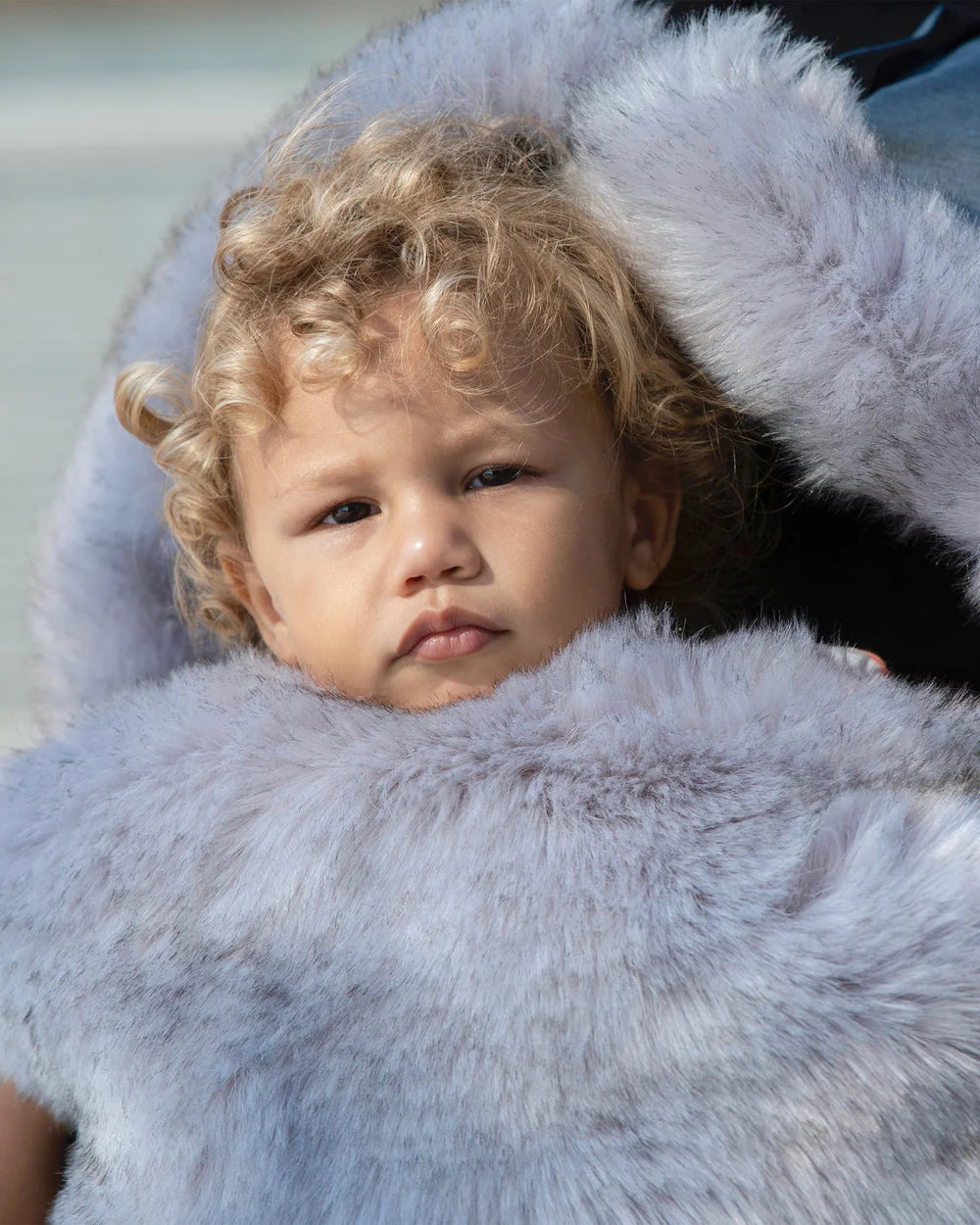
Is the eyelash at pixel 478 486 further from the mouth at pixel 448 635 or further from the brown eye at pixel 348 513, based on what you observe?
the mouth at pixel 448 635

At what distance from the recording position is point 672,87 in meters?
0.89

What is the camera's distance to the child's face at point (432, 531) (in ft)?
2.98

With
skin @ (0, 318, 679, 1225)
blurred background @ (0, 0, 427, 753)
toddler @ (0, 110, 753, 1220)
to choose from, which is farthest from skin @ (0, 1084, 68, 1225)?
blurred background @ (0, 0, 427, 753)

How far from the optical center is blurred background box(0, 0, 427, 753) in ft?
8.45

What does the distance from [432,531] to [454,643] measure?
85 mm

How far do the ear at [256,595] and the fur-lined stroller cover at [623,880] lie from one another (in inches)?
6.7

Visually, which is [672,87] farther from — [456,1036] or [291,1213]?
[291,1213]

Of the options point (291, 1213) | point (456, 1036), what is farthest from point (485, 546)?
point (291, 1213)

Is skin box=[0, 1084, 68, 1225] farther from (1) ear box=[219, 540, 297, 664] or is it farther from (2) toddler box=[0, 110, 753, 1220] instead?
(1) ear box=[219, 540, 297, 664]

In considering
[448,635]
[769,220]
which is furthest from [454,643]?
[769,220]

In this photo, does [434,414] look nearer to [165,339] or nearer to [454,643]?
[454,643]

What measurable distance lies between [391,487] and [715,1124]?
1.64ft

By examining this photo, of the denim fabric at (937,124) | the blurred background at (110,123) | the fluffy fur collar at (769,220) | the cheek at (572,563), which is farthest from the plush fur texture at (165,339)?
the blurred background at (110,123)

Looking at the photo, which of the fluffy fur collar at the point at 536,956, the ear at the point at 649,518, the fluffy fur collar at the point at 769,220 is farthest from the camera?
the ear at the point at 649,518
